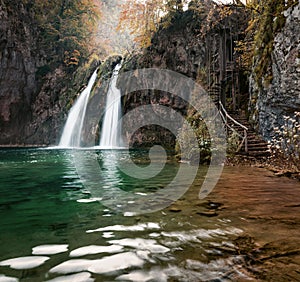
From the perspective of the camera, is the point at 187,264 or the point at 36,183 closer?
the point at 187,264

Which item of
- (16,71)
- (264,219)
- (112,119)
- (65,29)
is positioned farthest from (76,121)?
(264,219)

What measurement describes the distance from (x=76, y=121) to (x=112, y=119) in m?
4.56

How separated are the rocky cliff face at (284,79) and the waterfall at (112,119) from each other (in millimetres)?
15846

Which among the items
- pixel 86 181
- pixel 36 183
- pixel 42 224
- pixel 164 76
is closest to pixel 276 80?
pixel 86 181

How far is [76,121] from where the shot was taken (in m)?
28.0

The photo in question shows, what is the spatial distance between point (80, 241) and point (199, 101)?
49.8ft

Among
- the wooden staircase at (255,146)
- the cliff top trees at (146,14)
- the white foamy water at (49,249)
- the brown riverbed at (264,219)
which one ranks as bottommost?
the white foamy water at (49,249)

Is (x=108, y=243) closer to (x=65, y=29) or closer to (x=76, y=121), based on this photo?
(x=76, y=121)

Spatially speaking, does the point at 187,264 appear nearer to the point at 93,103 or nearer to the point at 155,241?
the point at 155,241

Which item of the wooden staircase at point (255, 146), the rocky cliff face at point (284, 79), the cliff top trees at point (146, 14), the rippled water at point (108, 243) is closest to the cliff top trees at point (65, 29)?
the cliff top trees at point (146, 14)

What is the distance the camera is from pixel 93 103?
27.5 m

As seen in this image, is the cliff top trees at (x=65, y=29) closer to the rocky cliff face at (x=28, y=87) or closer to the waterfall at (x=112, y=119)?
the rocky cliff face at (x=28, y=87)

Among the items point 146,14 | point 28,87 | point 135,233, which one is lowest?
point 135,233

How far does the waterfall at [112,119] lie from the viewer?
2552 cm
